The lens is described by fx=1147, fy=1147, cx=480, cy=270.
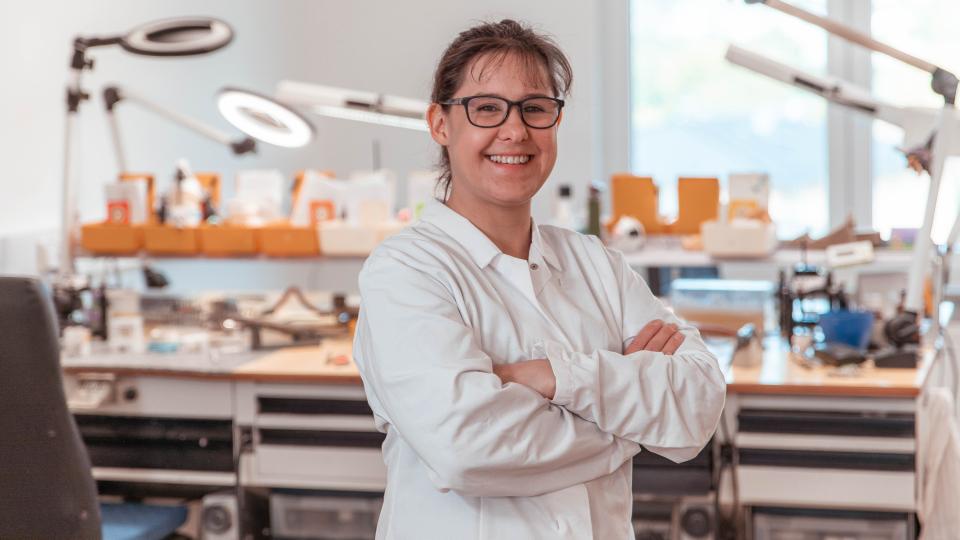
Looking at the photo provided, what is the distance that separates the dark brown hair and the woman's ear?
0.01 meters

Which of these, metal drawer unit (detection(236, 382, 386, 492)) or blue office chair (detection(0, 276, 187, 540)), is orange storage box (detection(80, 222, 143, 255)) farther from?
blue office chair (detection(0, 276, 187, 540))

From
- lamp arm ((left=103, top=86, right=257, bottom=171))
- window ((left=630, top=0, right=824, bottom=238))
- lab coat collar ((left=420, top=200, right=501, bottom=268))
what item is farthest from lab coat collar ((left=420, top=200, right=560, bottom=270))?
window ((left=630, top=0, right=824, bottom=238))

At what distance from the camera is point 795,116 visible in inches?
216

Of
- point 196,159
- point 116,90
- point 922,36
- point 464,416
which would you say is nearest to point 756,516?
point 464,416

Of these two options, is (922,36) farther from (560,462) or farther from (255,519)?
(560,462)

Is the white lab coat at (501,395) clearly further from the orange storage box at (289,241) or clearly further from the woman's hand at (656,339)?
the orange storage box at (289,241)

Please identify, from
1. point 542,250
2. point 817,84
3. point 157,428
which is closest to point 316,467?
point 157,428

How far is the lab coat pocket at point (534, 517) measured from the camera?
1.54 m

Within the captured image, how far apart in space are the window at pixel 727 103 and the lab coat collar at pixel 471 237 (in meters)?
3.89

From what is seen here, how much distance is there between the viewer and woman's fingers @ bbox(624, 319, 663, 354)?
66.5 inches

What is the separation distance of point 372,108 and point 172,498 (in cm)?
124

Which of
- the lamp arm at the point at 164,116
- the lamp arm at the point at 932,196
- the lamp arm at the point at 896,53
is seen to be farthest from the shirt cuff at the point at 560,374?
the lamp arm at the point at 164,116

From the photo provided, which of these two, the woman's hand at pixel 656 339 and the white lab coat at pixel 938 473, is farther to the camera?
the white lab coat at pixel 938 473

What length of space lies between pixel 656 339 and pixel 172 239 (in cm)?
214
